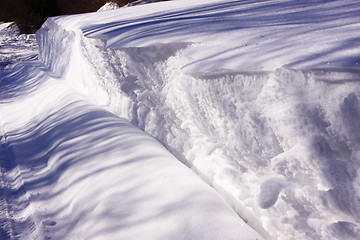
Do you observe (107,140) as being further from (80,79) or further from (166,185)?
(80,79)

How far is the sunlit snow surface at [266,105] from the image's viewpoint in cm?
113

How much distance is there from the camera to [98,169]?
217 centimetres

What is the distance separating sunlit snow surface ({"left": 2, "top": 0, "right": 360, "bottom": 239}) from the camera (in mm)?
1134

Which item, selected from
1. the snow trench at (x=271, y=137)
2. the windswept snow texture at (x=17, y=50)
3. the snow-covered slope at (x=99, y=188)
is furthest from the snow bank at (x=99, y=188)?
the windswept snow texture at (x=17, y=50)

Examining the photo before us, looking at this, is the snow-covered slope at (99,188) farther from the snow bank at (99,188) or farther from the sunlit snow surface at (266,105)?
the sunlit snow surface at (266,105)

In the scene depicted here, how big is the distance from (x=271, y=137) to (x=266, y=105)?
0.47 ft

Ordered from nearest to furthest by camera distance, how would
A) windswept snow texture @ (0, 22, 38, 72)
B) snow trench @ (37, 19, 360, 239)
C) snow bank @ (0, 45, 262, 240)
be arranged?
1. snow trench @ (37, 19, 360, 239)
2. snow bank @ (0, 45, 262, 240)
3. windswept snow texture @ (0, 22, 38, 72)

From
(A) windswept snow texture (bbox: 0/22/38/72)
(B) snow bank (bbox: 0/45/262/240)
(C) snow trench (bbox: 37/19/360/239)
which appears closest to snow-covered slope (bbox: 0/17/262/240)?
(B) snow bank (bbox: 0/45/262/240)

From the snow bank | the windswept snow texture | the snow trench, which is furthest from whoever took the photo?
the windswept snow texture

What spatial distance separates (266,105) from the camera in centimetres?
132

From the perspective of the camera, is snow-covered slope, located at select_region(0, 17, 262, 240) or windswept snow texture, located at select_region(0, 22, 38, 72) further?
windswept snow texture, located at select_region(0, 22, 38, 72)

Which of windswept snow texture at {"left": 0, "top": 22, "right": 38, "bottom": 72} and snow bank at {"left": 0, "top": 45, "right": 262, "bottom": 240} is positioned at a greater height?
windswept snow texture at {"left": 0, "top": 22, "right": 38, "bottom": 72}

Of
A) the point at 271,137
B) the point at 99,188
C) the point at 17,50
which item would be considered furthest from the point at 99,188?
the point at 17,50

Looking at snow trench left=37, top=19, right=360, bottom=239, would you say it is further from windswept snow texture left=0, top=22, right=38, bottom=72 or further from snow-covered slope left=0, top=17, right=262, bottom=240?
windswept snow texture left=0, top=22, right=38, bottom=72
